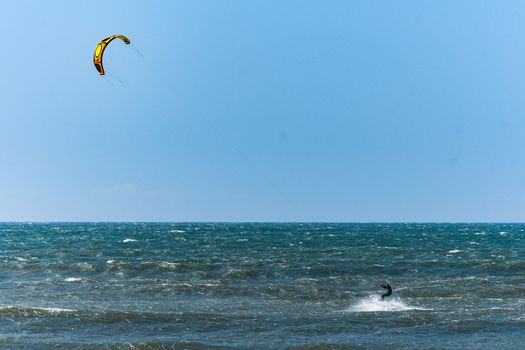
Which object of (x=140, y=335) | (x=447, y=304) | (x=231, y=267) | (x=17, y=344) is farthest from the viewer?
(x=231, y=267)

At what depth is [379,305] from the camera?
2827cm

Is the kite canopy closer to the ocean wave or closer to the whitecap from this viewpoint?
the ocean wave

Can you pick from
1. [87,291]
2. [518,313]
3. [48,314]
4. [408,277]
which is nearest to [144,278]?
[87,291]

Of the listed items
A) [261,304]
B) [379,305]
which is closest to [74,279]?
[261,304]

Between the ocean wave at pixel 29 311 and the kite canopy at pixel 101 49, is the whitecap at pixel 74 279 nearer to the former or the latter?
the ocean wave at pixel 29 311

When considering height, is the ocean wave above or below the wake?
below

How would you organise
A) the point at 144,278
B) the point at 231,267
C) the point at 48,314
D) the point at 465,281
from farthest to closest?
1. the point at 231,267
2. the point at 144,278
3. the point at 465,281
4. the point at 48,314

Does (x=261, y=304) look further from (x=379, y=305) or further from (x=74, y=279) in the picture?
(x=74, y=279)

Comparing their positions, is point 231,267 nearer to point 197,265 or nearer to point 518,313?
point 197,265

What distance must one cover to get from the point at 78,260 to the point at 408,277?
1094 inches

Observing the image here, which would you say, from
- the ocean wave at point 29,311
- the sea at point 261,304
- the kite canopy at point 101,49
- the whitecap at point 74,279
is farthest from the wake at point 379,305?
the whitecap at point 74,279

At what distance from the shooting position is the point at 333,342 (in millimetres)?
20969

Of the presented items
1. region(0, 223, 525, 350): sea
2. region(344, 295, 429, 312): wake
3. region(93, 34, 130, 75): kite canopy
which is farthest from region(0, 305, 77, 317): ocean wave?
region(344, 295, 429, 312): wake

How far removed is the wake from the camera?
89.4ft
